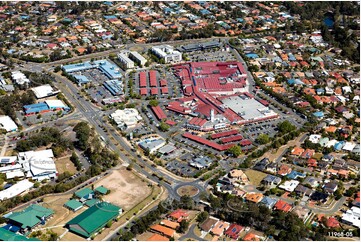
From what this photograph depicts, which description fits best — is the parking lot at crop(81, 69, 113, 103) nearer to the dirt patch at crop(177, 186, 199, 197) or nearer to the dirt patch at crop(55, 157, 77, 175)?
the dirt patch at crop(55, 157, 77, 175)

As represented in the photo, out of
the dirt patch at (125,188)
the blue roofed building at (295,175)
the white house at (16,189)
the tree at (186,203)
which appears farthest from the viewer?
the blue roofed building at (295,175)

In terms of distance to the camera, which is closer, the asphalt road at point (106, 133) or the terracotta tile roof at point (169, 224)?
the terracotta tile roof at point (169, 224)

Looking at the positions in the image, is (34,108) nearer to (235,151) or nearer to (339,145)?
(235,151)

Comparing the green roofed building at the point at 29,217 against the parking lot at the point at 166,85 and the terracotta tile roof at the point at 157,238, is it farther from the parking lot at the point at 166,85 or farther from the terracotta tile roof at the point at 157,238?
the parking lot at the point at 166,85

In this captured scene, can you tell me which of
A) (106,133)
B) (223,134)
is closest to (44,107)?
(106,133)

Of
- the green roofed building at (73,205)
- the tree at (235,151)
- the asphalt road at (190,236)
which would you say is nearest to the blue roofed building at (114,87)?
the tree at (235,151)

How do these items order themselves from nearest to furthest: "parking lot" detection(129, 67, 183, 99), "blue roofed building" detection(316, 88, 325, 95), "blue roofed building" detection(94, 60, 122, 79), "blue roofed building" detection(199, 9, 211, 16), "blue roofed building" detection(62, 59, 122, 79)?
"parking lot" detection(129, 67, 183, 99), "blue roofed building" detection(316, 88, 325, 95), "blue roofed building" detection(94, 60, 122, 79), "blue roofed building" detection(62, 59, 122, 79), "blue roofed building" detection(199, 9, 211, 16)

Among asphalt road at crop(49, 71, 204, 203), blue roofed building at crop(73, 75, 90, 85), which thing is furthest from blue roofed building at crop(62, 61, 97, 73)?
blue roofed building at crop(73, 75, 90, 85)

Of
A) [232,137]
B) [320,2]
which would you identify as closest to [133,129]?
[232,137]

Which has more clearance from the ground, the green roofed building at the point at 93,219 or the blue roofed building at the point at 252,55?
the green roofed building at the point at 93,219
